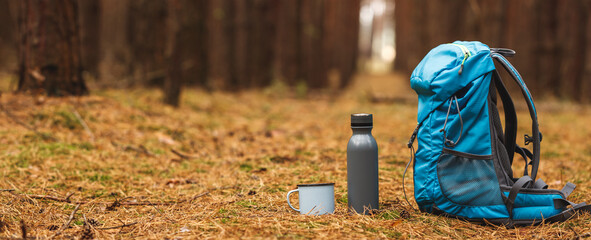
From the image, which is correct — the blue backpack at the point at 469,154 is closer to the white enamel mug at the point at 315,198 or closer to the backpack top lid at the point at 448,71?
the backpack top lid at the point at 448,71

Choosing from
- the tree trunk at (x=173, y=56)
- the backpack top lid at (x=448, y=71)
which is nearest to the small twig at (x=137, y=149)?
the tree trunk at (x=173, y=56)

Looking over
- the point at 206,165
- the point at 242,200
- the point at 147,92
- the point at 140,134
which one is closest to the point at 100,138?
the point at 140,134

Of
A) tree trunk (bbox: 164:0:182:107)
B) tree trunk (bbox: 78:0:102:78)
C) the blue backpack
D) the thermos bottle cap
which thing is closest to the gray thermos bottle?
the thermos bottle cap

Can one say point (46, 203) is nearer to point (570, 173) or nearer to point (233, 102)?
point (570, 173)

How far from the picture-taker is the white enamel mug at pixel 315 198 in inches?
91.5

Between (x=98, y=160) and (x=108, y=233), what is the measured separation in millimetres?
1596

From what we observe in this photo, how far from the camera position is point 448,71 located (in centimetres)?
219

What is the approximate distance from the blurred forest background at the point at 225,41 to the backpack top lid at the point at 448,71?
12.7 feet

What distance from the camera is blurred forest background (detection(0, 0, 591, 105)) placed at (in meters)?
4.61

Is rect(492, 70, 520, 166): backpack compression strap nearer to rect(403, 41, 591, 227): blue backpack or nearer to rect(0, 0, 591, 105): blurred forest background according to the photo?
rect(403, 41, 591, 227): blue backpack

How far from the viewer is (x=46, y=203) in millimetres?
2594

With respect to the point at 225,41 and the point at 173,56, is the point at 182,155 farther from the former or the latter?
the point at 225,41

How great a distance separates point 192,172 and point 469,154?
212 cm

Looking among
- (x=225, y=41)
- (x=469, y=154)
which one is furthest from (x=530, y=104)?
(x=225, y=41)
